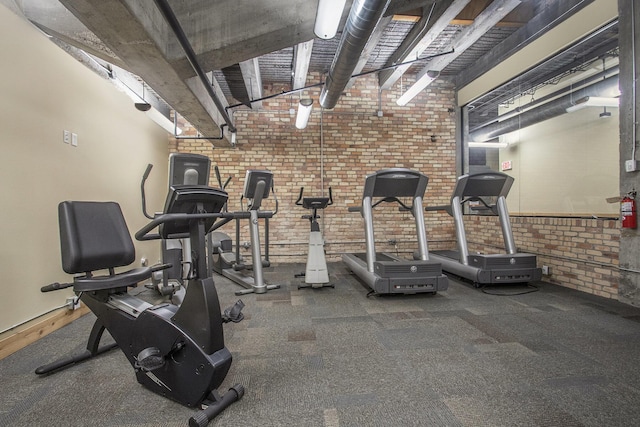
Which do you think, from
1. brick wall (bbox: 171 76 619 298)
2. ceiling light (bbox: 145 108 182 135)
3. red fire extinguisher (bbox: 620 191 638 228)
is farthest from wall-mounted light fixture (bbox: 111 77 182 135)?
red fire extinguisher (bbox: 620 191 638 228)

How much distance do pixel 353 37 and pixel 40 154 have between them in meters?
3.25

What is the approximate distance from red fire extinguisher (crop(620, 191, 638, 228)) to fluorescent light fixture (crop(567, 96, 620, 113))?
3.68ft

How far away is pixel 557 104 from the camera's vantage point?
457 centimetres

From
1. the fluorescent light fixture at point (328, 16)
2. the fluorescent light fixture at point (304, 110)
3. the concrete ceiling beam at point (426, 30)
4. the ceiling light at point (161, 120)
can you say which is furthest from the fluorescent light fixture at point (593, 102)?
the ceiling light at point (161, 120)

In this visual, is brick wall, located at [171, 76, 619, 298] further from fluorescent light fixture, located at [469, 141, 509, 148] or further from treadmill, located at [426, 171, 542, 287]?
treadmill, located at [426, 171, 542, 287]

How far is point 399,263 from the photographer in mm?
3809

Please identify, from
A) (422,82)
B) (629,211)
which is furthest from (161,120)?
(629,211)

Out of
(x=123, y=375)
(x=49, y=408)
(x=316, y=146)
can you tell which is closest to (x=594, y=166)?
(x=316, y=146)

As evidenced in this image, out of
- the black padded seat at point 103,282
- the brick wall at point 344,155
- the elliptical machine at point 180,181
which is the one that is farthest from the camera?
the brick wall at point 344,155

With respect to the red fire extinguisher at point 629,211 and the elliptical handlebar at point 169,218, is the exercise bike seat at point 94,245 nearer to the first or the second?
the elliptical handlebar at point 169,218

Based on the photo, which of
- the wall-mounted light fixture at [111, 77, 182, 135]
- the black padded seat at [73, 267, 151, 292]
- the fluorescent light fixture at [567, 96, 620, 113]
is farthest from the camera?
the wall-mounted light fixture at [111, 77, 182, 135]

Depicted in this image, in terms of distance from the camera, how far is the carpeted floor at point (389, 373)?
163 centimetres

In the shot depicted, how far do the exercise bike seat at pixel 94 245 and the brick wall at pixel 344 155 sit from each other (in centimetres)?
375

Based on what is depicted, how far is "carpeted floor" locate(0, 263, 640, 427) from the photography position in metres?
1.63
